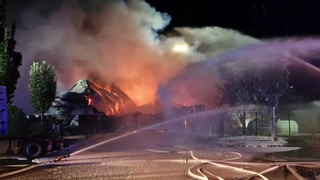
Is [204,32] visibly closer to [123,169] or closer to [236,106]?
[236,106]

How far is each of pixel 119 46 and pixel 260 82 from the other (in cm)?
3558

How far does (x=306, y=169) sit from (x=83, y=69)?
1762 inches

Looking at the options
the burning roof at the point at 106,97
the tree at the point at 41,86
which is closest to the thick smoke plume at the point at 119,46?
the burning roof at the point at 106,97

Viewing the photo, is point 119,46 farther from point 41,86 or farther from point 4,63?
point 4,63

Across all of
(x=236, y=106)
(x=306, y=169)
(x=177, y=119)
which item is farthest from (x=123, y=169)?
(x=177, y=119)

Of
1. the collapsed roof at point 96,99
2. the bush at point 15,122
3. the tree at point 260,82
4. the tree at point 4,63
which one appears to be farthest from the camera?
the collapsed roof at point 96,99

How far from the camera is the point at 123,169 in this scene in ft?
42.9

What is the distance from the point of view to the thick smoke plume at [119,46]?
4894cm

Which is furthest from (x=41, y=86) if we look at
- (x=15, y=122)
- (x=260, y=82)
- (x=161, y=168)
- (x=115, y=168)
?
(x=161, y=168)

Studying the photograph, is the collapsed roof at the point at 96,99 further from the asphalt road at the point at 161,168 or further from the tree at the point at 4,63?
the asphalt road at the point at 161,168

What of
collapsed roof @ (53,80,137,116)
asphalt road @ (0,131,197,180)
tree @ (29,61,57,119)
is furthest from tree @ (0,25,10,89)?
collapsed roof @ (53,80,137,116)

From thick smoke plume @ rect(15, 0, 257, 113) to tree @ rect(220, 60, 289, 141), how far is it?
59.8ft

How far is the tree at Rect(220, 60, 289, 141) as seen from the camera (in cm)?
2303

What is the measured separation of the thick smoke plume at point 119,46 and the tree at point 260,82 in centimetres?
1822
